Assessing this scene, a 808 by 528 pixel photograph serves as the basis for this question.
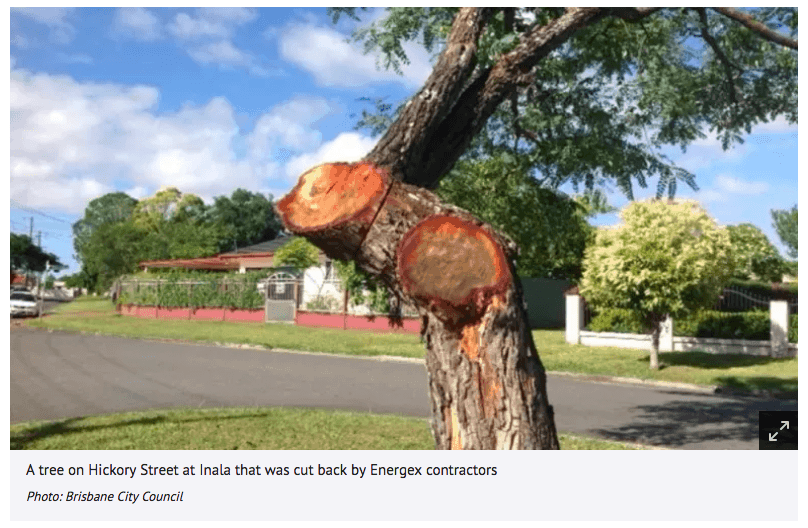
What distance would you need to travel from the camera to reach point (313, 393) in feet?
44.3

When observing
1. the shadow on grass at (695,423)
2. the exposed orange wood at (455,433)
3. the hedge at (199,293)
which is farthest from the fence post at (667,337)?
the hedge at (199,293)

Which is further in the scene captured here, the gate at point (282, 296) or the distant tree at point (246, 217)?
the distant tree at point (246, 217)

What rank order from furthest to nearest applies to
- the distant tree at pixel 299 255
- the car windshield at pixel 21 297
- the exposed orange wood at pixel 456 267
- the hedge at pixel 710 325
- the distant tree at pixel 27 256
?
the distant tree at pixel 27 256 < the car windshield at pixel 21 297 < the distant tree at pixel 299 255 < the hedge at pixel 710 325 < the exposed orange wood at pixel 456 267

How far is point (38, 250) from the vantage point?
6259 cm

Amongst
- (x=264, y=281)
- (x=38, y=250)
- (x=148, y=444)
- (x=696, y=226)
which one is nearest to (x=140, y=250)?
(x=38, y=250)

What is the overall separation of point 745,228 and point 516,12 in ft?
94.9

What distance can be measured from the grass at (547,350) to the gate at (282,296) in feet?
4.98

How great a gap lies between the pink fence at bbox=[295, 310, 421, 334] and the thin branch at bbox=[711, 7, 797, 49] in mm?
20869

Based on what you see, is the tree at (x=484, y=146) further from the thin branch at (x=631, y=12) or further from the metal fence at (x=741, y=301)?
the metal fence at (x=741, y=301)

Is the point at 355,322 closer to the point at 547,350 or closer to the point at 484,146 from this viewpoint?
the point at 547,350

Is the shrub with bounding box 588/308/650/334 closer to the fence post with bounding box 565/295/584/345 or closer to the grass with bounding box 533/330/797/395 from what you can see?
the fence post with bounding box 565/295/584/345

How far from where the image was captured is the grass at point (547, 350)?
1677 centimetres

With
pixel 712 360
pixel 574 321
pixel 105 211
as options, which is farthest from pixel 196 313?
pixel 105 211
